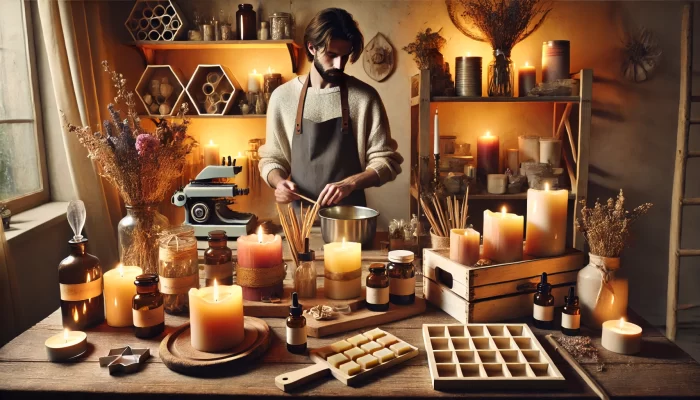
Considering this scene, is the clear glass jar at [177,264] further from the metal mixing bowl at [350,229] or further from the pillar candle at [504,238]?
the pillar candle at [504,238]

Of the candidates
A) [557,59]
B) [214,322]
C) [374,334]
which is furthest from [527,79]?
[214,322]

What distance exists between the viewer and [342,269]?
1.50 m

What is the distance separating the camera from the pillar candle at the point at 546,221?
1.48 metres

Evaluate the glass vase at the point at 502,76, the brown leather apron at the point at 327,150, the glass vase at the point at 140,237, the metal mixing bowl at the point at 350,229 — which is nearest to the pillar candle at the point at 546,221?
the metal mixing bowl at the point at 350,229

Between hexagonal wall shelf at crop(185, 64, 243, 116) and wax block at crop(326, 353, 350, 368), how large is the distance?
7.69 feet

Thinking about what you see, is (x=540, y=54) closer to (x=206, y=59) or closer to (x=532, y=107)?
(x=532, y=107)

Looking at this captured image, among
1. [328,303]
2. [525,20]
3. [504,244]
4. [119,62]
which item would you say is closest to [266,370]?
[328,303]

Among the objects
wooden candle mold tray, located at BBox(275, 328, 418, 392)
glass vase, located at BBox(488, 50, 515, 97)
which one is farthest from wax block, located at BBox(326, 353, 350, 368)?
glass vase, located at BBox(488, 50, 515, 97)

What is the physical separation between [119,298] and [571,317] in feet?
3.74

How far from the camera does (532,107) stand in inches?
135

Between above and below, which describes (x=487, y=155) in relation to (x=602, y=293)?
above

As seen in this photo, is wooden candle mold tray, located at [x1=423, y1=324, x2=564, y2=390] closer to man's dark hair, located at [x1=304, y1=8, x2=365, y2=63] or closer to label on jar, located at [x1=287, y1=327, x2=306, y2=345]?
label on jar, located at [x1=287, y1=327, x2=306, y2=345]

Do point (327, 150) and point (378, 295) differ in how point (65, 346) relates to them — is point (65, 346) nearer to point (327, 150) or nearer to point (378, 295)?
point (378, 295)

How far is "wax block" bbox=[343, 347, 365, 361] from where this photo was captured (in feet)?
3.92
